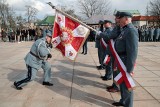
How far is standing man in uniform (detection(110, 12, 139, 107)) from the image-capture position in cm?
498

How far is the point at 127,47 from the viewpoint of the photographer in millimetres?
5035

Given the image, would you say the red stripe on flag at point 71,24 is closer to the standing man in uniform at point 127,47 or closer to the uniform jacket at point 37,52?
the uniform jacket at point 37,52

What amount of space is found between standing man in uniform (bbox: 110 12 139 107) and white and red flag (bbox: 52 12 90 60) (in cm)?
154

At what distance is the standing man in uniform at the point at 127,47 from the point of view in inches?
196

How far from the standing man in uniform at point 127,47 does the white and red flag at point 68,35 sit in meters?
1.54

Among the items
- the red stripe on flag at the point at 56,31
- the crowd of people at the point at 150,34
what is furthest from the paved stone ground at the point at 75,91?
the crowd of people at the point at 150,34

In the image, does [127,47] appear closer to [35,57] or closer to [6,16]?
[35,57]

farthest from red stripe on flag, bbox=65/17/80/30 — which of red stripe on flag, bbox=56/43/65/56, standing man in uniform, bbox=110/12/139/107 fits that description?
standing man in uniform, bbox=110/12/139/107

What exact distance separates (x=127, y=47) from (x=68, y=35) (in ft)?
7.26

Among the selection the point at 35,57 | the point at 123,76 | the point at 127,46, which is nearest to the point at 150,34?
the point at 35,57

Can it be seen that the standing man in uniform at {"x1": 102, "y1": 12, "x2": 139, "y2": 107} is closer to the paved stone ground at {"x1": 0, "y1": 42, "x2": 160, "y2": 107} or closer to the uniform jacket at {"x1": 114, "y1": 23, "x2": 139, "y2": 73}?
the uniform jacket at {"x1": 114, "y1": 23, "x2": 139, "y2": 73}

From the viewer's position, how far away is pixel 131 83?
516 cm

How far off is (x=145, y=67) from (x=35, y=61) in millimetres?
5076

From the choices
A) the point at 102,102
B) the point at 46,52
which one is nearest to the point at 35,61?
the point at 46,52
